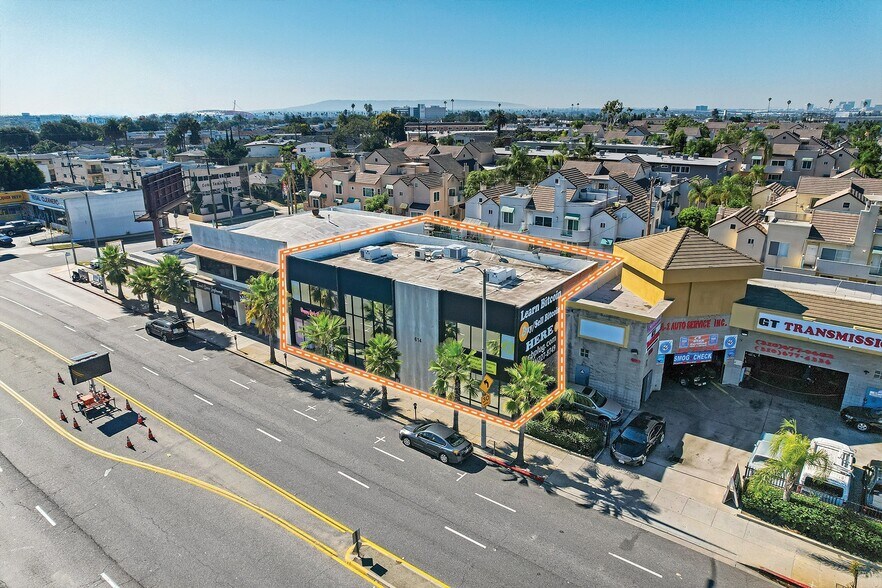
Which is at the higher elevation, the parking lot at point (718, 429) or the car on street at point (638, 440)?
the car on street at point (638, 440)

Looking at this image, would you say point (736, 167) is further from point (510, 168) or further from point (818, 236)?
point (818, 236)

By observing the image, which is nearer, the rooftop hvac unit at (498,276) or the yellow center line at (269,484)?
the yellow center line at (269,484)

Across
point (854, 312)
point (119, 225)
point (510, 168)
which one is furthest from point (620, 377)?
point (119, 225)

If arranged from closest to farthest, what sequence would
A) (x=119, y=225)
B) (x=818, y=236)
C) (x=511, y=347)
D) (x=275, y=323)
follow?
(x=511, y=347) < (x=275, y=323) < (x=818, y=236) < (x=119, y=225)

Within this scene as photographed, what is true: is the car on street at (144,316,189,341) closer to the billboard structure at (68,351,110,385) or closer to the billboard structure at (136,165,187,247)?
the billboard structure at (68,351,110,385)

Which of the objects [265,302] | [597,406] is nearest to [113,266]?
[265,302]

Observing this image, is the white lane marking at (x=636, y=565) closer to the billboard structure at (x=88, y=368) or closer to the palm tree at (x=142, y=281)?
the billboard structure at (x=88, y=368)

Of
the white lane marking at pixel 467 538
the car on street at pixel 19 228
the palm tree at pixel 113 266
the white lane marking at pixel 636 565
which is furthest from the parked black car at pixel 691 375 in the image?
the car on street at pixel 19 228
